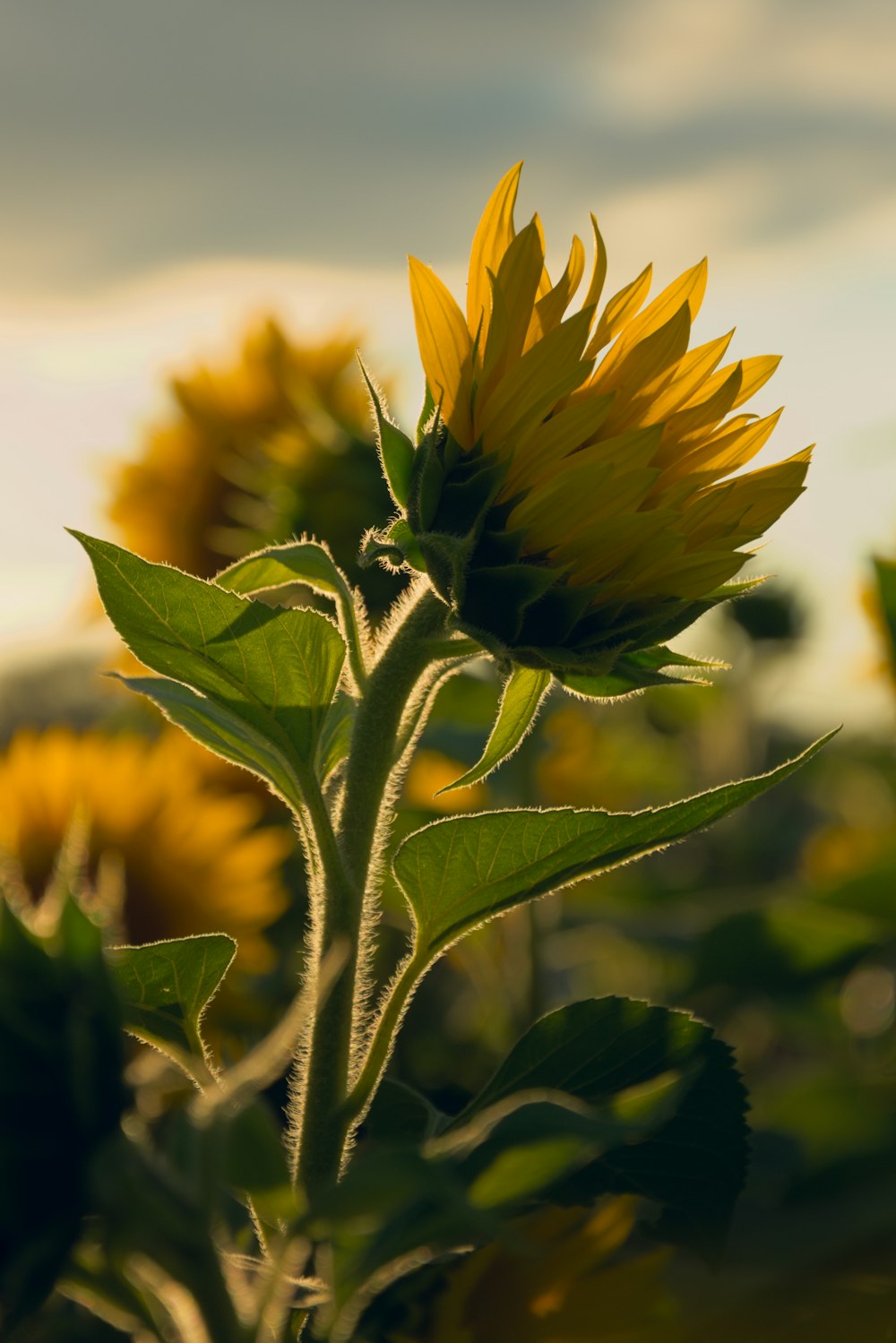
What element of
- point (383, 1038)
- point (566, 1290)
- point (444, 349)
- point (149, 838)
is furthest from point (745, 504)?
point (149, 838)

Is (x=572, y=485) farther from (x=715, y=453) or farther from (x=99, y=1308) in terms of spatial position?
(x=99, y=1308)

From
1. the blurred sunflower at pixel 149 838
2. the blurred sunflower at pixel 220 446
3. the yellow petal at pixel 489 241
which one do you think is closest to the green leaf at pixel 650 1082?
the yellow petal at pixel 489 241

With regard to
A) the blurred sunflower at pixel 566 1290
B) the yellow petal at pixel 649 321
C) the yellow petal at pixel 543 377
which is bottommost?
the blurred sunflower at pixel 566 1290

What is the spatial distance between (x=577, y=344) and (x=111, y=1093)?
32 centimetres

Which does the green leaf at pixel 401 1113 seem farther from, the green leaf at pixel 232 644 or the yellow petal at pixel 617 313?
the yellow petal at pixel 617 313

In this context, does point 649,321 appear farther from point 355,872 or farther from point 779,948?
point 779,948

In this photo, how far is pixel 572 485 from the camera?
1.82 ft

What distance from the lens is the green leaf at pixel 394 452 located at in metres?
0.61

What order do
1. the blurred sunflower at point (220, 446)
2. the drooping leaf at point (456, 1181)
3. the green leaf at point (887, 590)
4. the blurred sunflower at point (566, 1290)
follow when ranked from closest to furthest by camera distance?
the drooping leaf at point (456, 1181)
the blurred sunflower at point (566, 1290)
the green leaf at point (887, 590)
the blurred sunflower at point (220, 446)

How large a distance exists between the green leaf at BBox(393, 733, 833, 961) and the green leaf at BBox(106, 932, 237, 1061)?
0.26 feet

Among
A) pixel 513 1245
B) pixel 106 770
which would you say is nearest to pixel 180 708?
pixel 513 1245

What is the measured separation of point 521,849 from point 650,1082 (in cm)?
10

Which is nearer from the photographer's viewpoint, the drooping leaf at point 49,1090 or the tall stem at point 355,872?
the drooping leaf at point 49,1090

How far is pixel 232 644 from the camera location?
552 millimetres
